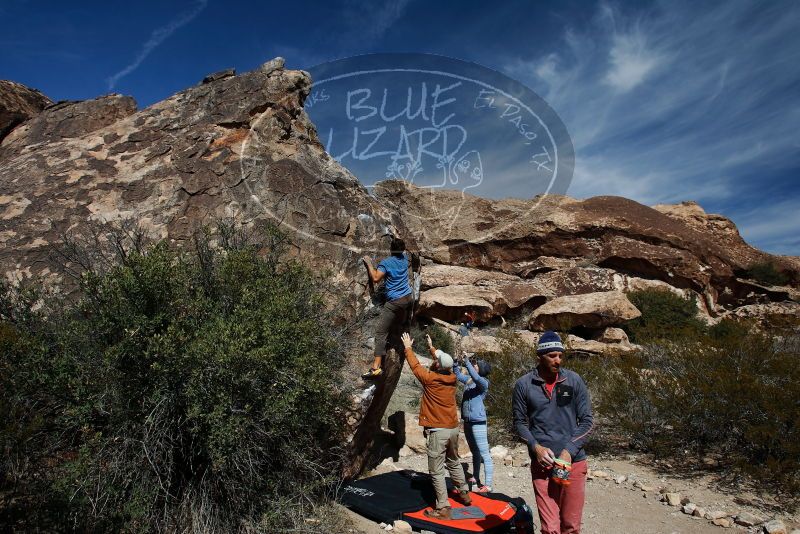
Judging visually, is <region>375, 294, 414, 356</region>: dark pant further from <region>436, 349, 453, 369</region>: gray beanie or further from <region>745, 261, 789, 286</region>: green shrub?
<region>745, 261, 789, 286</region>: green shrub

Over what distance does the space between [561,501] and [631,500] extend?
3144 millimetres

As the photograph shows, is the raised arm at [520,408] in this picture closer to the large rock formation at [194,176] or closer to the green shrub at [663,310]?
the large rock formation at [194,176]

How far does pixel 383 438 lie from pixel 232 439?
175 inches

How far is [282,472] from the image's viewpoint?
4.48m

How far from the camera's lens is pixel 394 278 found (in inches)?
222

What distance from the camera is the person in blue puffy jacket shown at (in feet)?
20.1

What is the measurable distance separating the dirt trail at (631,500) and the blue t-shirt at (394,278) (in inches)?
87.6

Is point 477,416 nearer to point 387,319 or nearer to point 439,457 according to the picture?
point 439,457

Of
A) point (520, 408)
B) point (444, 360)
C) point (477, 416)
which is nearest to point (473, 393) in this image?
point (477, 416)

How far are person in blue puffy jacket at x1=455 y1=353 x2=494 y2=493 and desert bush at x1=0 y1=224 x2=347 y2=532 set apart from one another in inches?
88.5

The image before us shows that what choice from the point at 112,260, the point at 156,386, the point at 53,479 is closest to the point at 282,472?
the point at 156,386

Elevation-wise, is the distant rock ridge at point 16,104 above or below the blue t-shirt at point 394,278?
above

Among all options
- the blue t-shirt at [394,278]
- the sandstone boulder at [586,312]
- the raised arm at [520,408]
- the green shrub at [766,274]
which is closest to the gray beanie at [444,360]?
Result: the blue t-shirt at [394,278]

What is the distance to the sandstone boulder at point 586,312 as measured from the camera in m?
18.9
